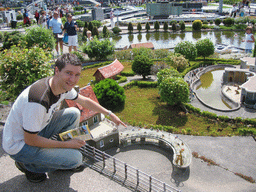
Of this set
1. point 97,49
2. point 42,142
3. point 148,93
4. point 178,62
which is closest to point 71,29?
point 97,49

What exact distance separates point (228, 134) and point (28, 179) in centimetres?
1504

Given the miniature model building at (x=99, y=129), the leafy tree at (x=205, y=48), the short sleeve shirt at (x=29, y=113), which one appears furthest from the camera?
the leafy tree at (x=205, y=48)

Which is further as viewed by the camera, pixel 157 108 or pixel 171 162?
pixel 157 108

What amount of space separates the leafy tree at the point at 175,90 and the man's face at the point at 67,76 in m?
16.0

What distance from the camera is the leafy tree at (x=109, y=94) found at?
72.6 feet

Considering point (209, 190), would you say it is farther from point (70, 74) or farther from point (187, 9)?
point (187, 9)

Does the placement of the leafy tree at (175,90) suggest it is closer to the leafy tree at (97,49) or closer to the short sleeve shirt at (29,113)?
the leafy tree at (97,49)

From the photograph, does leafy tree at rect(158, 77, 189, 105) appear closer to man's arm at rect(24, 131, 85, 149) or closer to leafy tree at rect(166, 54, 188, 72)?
leafy tree at rect(166, 54, 188, 72)

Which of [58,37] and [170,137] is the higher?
[58,37]

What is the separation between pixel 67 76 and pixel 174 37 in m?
58.7

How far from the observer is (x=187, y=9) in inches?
3787

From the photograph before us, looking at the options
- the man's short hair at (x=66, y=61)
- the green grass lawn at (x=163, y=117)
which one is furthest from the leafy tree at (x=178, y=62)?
the man's short hair at (x=66, y=61)

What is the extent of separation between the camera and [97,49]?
34375mm

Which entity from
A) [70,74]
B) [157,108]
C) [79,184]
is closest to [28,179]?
[79,184]
